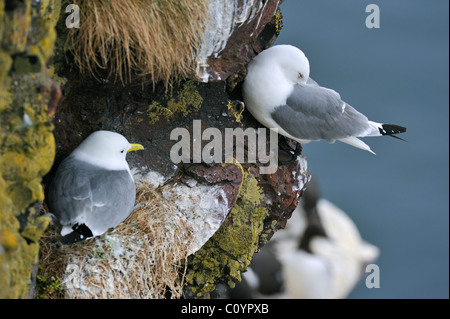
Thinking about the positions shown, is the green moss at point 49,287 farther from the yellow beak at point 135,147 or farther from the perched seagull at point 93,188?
the yellow beak at point 135,147

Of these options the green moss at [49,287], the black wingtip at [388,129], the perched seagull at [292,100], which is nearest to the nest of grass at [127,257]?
the green moss at [49,287]

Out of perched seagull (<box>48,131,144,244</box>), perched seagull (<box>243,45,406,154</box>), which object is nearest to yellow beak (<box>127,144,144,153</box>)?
perched seagull (<box>48,131,144,244</box>)

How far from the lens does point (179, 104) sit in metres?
3.97

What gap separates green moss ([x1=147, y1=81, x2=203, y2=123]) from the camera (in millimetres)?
3936

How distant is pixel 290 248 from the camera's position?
28.7ft

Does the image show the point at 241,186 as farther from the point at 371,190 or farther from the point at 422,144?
the point at 422,144

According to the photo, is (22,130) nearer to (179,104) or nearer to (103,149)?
(103,149)

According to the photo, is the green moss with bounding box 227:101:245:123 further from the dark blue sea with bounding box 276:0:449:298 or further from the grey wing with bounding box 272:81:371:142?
the dark blue sea with bounding box 276:0:449:298

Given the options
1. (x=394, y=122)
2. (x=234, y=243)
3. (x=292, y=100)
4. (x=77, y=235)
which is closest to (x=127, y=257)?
(x=77, y=235)

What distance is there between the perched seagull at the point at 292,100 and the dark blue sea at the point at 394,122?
5.37 metres

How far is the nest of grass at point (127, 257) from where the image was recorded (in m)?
3.29

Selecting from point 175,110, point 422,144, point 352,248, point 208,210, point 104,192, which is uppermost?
point 175,110

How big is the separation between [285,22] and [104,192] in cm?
814

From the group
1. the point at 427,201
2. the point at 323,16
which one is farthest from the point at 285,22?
the point at 427,201
